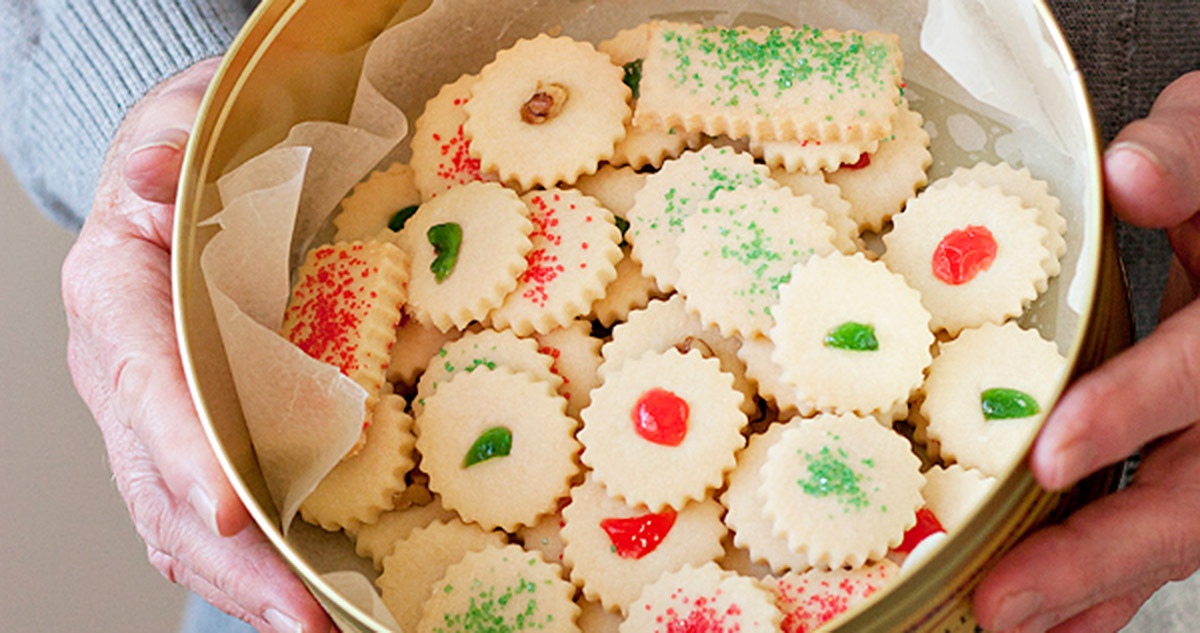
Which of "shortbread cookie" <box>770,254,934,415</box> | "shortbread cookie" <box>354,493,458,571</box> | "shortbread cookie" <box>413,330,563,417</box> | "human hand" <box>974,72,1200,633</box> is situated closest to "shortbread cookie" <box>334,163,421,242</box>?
"shortbread cookie" <box>413,330,563,417</box>

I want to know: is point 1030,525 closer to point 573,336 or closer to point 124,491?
point 573,336

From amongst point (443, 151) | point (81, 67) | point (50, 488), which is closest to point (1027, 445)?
point (443, 151)

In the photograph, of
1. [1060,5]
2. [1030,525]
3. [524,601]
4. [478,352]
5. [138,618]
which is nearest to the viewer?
[1030,525]

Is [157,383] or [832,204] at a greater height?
[157,383]

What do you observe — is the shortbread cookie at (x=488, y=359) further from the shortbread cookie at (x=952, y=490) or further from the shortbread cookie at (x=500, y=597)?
the shortbread cookie at (x=952, y=490)

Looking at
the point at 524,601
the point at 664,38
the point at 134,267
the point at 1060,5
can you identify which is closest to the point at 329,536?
the point at 524,601

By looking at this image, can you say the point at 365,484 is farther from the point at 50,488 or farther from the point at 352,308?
the point at 50,488
